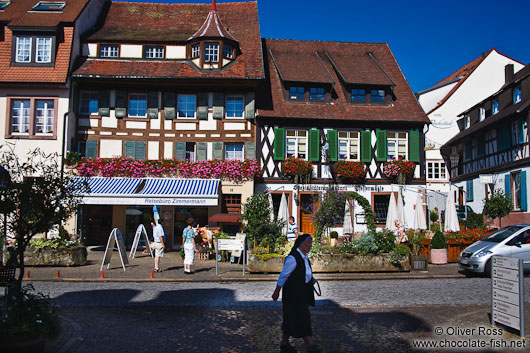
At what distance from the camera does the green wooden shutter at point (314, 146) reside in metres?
24.9

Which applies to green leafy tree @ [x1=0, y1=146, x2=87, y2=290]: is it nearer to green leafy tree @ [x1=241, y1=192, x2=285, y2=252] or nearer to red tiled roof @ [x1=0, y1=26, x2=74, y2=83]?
green leafy tree @ [x1=241, y1=192, x2=285, y2=252]

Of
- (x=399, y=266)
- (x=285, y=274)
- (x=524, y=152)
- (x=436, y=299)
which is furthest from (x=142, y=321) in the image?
(x=524, y=152)

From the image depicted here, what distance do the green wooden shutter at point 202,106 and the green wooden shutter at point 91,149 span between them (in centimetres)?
507

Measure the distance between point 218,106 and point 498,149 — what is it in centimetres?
1679

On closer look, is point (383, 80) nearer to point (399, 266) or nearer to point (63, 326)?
point (399, 266)

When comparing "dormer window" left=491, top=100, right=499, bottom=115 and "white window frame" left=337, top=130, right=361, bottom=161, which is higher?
"dormer window" left=491, top=100, right=499, bottom=115

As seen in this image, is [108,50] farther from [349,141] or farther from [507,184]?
[507,184]

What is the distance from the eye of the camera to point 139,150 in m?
24.0

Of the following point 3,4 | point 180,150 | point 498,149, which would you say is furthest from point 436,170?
point 3,4

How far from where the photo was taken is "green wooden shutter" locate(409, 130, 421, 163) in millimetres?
25750

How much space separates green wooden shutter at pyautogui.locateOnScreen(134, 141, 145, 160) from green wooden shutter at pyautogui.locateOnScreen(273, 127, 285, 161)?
6.33 metres

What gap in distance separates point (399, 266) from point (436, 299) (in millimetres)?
4564

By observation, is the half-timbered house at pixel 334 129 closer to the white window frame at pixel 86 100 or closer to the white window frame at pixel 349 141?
the white window frame at pixel 349 141

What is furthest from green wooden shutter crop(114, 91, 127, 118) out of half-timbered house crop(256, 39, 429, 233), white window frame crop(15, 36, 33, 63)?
half-timbered house crop(256, 39, 429, 233)
